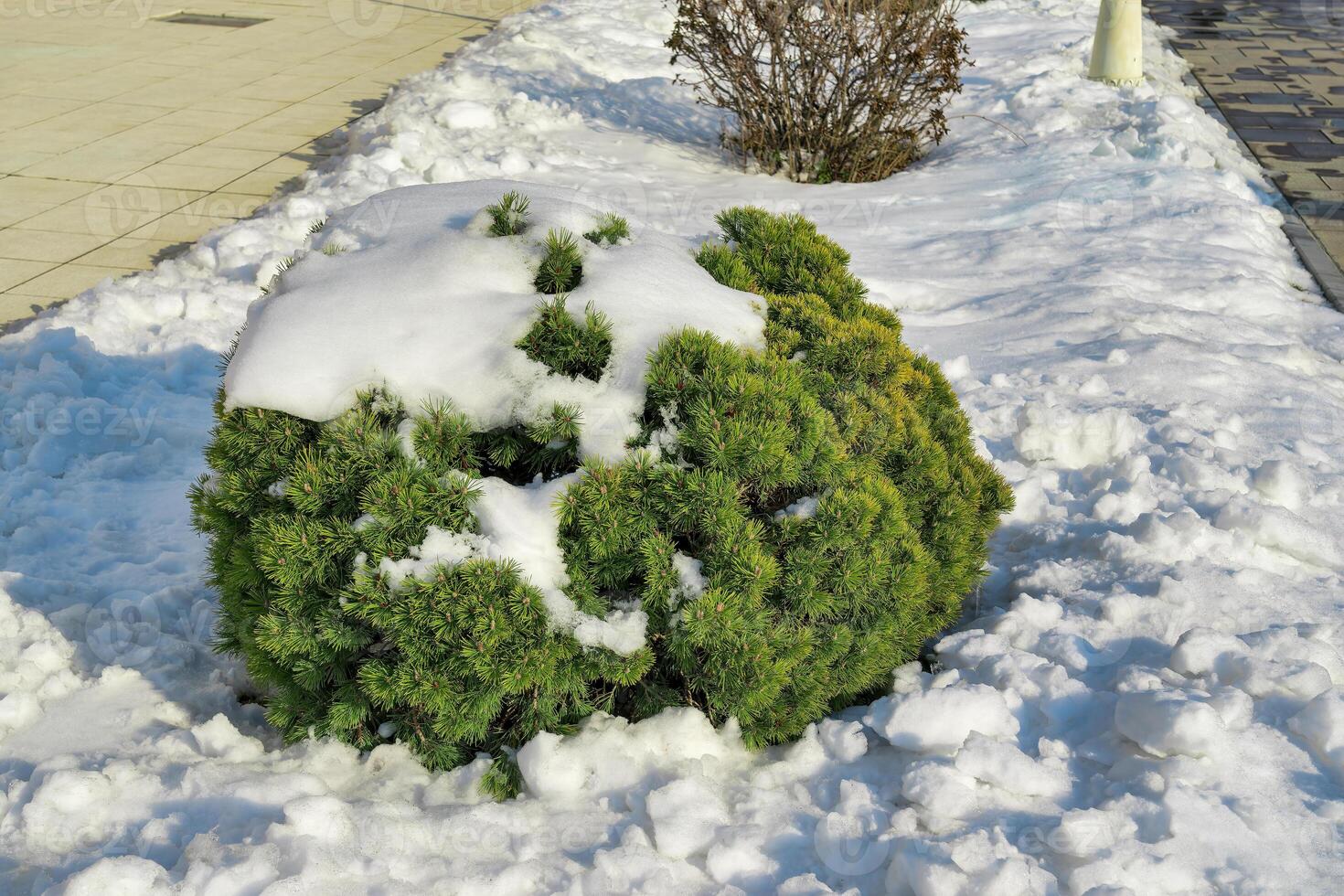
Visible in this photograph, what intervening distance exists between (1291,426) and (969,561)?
72.6 inches

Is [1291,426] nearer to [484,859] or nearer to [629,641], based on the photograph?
[629,641]

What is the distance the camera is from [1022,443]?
3.93 m

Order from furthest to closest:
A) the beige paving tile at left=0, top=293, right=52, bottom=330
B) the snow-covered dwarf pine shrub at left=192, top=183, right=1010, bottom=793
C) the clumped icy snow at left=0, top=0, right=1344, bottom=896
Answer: the beige paving tile at left=0, top=293, right=52, bottom=330 → the snow-covered dwarf pine shrub at left=192, top=183, right=1010, bottom=793 → the clumped icy snow at left=0, top=0, right=1344, bottom=896

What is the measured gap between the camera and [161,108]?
8.60 m

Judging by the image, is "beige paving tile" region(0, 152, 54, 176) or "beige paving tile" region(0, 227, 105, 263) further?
"beige paving tile" region(0, 152, 54, 176)

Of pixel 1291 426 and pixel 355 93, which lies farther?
pixel 355 93

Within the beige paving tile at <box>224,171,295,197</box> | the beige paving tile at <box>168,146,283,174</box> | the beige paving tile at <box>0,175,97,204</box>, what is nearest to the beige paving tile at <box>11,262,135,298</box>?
the beige paving tile at <box>0,175,97,204</box>

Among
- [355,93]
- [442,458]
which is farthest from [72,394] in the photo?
[355,93]

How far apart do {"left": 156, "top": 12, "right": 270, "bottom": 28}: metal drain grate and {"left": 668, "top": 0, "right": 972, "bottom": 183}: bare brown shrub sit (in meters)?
6.49

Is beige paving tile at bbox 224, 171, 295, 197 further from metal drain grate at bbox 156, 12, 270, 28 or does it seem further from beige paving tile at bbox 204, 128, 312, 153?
metal drain grate at bbox 156, 12, 270, 28

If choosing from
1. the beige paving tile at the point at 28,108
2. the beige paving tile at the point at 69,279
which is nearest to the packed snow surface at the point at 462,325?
the beige paving tile at the point at 69,279

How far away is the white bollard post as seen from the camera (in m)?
8.78

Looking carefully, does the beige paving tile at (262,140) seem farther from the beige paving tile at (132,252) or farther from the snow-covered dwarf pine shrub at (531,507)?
Answer: the snow-covered dwarf pine shrub at (531,507)

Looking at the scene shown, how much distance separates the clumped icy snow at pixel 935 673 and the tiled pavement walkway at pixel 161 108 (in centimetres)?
78
